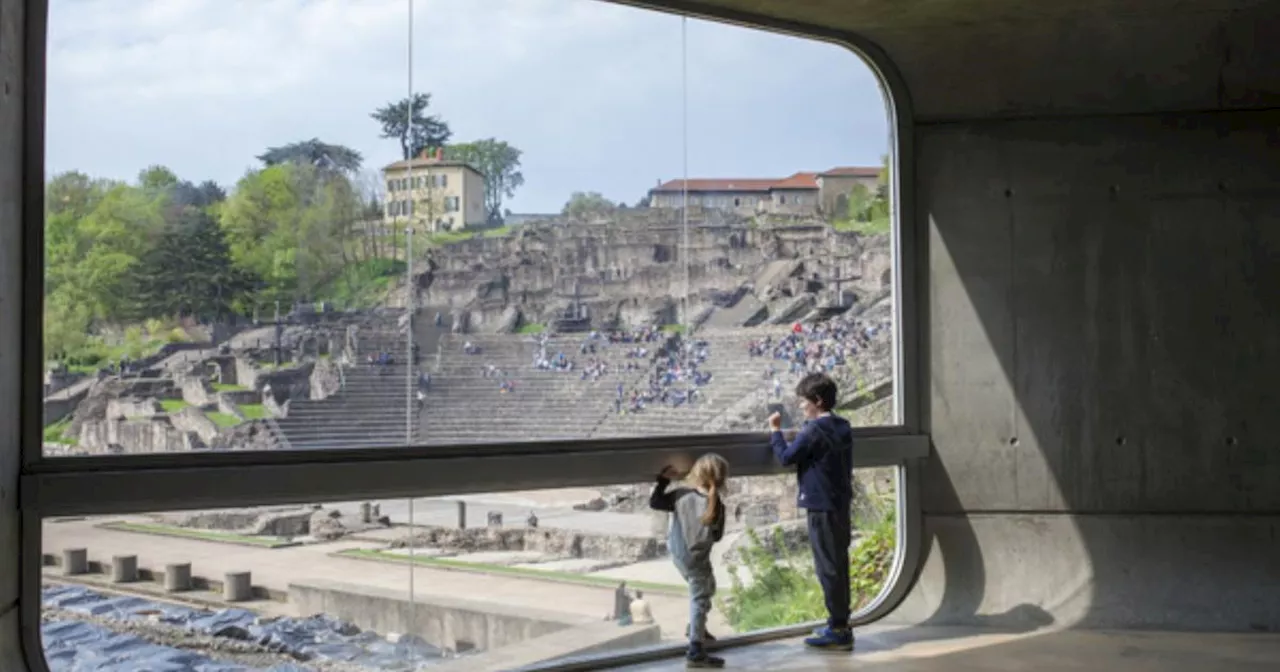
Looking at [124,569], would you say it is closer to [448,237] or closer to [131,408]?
[131,408]

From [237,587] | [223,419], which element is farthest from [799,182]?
[237,587]

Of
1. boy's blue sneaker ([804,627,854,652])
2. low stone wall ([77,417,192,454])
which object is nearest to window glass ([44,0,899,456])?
low stone wall ([77,417,192,454])

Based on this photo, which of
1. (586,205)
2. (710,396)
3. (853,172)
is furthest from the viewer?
(853,172)

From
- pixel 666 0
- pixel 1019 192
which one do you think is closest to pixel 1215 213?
pixel 1019 192

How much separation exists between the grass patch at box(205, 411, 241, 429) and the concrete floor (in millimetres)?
1992

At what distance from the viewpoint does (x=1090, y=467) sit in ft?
20.0

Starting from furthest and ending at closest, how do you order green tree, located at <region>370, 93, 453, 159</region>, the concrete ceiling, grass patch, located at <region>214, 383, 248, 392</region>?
the concrete ceiling → green tree, located at <region>370, 93, 453, 159</region> → grass patch, located at <region>214, 383, 248, 392</region>

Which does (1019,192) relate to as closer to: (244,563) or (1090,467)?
(1090,467)

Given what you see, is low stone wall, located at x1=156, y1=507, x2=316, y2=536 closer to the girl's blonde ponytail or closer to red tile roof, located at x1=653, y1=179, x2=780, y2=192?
the girl's blonde ponytail

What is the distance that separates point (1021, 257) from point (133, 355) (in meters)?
4.35

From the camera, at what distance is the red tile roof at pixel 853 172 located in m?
6.29

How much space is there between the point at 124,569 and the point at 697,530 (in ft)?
7.29

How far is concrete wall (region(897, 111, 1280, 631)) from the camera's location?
6016 mm

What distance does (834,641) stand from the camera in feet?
18.1
